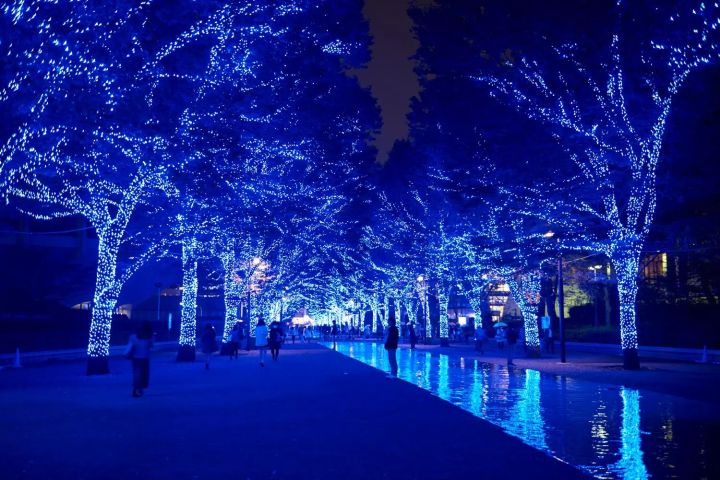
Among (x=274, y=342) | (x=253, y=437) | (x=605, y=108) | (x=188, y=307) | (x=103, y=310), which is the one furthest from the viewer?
(x=274, y=342)

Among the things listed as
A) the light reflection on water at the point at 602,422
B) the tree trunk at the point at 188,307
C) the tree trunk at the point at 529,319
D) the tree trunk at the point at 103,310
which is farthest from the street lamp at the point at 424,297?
the light reflection on water at the point at 602,422

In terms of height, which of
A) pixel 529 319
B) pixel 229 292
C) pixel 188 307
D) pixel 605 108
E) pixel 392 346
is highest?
pixel 605 108

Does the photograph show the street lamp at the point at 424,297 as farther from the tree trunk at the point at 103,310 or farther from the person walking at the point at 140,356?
the person walking at the point at 140,356

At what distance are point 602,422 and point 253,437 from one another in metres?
5.46

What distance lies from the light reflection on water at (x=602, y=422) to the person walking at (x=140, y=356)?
6.36m

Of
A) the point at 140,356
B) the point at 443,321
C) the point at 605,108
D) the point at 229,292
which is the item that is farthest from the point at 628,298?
the point at 443,321

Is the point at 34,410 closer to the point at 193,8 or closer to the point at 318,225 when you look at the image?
the point at 193,8

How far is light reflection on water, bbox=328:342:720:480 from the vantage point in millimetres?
8344

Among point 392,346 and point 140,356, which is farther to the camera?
point 392,346

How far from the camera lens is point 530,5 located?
23438mm

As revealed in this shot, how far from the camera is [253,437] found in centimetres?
1008

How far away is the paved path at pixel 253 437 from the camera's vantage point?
7.87m

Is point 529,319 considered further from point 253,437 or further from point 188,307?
point 253,437

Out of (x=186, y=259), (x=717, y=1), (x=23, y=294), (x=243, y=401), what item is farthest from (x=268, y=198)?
(x=23, y=294)
